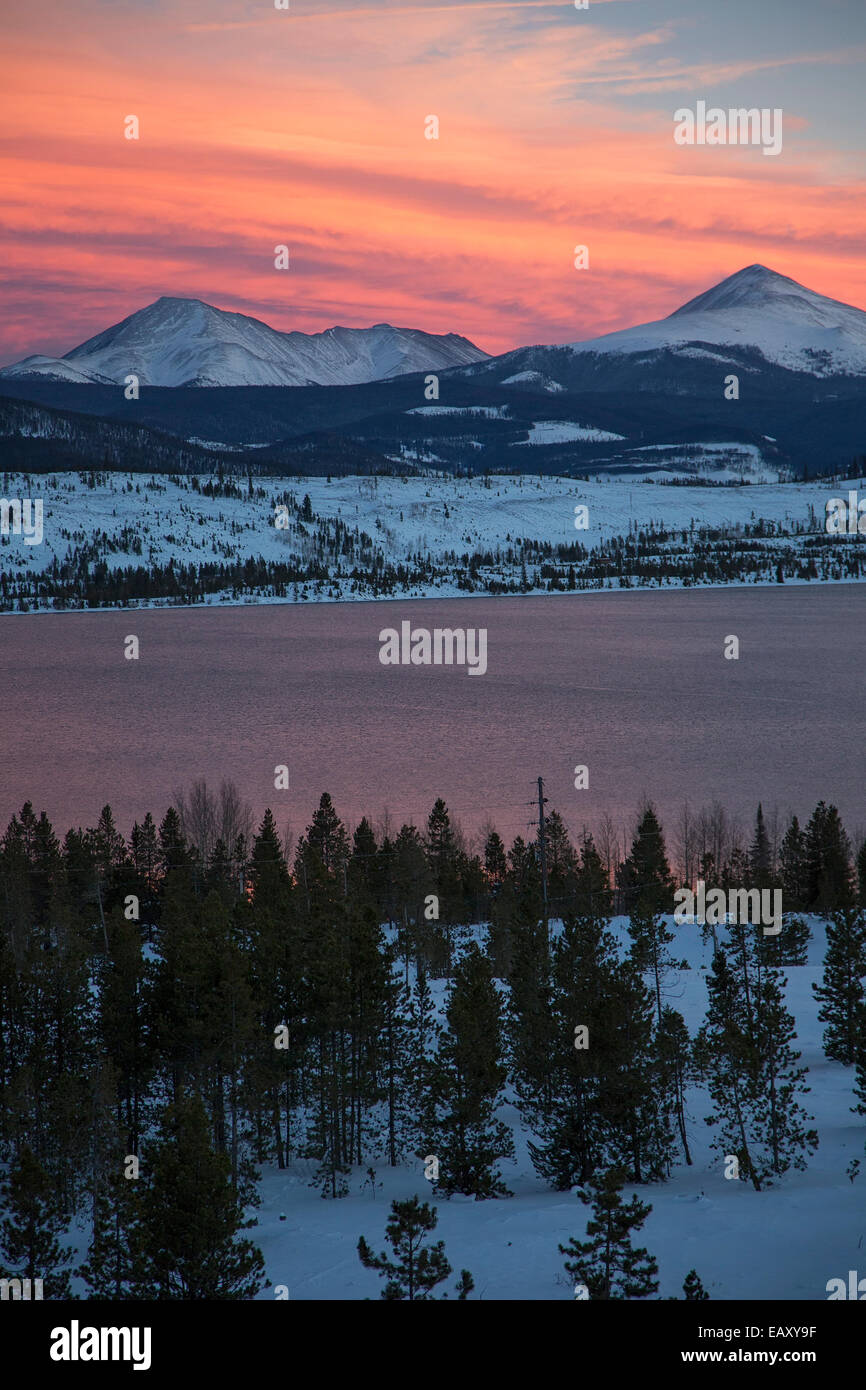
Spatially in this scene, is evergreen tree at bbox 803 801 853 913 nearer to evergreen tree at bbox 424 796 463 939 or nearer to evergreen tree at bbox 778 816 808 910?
evergreen tree at bbox 778 816 808 910

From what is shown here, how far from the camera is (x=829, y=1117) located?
32.9m

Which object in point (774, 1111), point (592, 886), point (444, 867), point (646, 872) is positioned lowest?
point (774, 1111)

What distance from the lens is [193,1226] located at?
20.7m

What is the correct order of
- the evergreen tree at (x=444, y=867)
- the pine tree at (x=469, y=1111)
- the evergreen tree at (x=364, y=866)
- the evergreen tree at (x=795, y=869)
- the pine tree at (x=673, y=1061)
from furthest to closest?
the evergreen tree at (x=795, y=869)
the evergreen tree at (x=444, y=867)
the evergreen tree at (x=364, y=866)
the pine tree at (x=673, y=1061)
the pine tree at (x=469, y=1111)

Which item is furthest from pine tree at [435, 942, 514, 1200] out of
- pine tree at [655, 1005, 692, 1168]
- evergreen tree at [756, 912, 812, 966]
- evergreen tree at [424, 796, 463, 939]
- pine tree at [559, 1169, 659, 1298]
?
evergreen tree at [424, 796, 463, 939]

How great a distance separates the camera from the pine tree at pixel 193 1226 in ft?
67.8

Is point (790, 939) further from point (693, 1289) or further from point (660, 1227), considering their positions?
point (693, 1289)

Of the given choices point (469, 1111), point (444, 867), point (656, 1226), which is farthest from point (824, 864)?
point (656, 1226)

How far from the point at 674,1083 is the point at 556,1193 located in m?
5.69

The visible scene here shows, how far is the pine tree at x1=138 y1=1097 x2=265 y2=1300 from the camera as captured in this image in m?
20.7

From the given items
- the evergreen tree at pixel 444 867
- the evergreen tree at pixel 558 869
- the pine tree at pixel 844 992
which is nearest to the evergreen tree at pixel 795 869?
the evergreen tree at pixel 558 869

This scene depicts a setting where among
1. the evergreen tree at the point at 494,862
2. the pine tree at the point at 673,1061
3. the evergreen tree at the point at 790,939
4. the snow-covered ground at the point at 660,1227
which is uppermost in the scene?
the evergreen tree at the point at 494,862

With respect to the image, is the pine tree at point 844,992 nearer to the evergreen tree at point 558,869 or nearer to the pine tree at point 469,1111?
the pine tree at point 469,1111
